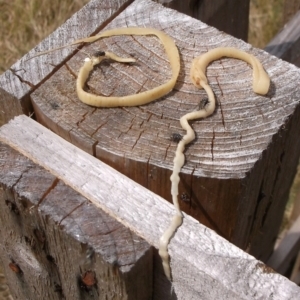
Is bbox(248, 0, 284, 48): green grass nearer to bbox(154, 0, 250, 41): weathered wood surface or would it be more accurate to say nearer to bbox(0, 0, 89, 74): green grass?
bbox(0, 0, 89, 74): green grass

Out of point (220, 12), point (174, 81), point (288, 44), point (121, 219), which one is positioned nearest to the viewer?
point (121, 219)

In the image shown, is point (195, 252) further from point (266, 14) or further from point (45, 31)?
point (266, 14)

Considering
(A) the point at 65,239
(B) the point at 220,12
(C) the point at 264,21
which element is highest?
(B) the point at 220,12

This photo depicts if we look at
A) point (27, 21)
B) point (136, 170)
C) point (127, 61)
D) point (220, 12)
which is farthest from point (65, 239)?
point (27, 21)

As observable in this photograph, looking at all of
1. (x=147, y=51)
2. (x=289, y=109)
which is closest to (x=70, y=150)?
(x=147, y=51)

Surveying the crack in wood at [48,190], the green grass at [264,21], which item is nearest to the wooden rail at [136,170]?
the crack in wood at [48,190]

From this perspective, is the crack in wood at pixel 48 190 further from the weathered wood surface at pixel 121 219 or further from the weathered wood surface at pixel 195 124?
the weathered wood surface at pixel 195 124

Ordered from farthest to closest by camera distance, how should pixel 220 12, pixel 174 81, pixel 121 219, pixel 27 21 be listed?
1. pixel 27 21
2. pixel 220 12
3. pixel 174 81
4. pixel 121 219

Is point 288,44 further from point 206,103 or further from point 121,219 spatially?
point 121,219

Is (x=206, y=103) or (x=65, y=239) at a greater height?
(x=206, y=103)
